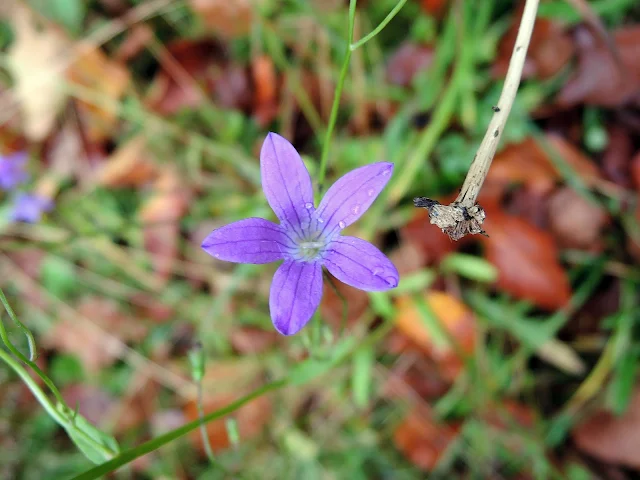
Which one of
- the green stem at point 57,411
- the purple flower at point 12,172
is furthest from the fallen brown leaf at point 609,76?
the purple flower at point 12,172

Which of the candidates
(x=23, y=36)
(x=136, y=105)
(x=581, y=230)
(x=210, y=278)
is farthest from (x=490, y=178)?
(x=23, y=36)

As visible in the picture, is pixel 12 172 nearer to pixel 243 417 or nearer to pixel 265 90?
pixel 265 90

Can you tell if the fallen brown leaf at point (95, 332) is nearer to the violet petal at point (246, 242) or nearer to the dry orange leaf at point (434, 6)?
the violet petal at point (246, 242)

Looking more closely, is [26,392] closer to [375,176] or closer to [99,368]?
[99,368]

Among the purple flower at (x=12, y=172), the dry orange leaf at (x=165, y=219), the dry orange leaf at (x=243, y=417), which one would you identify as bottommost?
the dry orange leaf at (x=243, y=417)

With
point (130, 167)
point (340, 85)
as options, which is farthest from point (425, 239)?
point (130, 167)

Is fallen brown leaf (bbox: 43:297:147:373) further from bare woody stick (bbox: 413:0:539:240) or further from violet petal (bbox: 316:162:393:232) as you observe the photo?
bare woody stick (bbox: 413:0:539:240)
